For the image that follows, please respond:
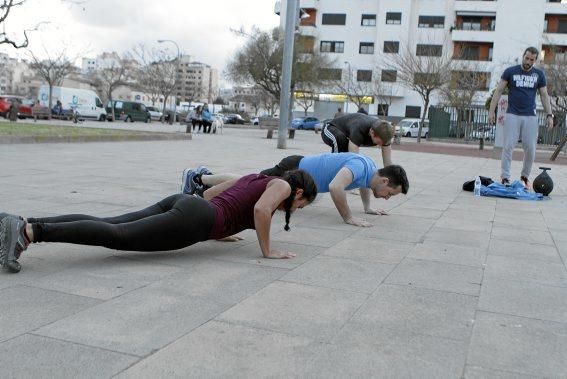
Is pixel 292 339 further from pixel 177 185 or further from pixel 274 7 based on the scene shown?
pixel 274 7

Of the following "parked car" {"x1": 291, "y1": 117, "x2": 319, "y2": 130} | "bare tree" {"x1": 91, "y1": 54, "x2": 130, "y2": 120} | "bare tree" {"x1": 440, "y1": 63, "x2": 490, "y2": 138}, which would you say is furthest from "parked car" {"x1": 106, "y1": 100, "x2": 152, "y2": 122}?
"bare tree" {"x1": 440, "y1": 63, "x2": 490, "y2": 138}

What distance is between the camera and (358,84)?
60938 millimetres

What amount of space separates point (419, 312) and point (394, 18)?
6238cm

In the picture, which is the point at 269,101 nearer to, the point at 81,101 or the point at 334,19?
the point at 334,19

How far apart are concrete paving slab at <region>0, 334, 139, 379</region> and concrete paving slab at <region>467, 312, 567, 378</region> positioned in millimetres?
1604

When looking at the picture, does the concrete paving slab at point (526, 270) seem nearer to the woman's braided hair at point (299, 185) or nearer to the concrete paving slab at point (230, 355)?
the woman's braided hair at point (299, 185)

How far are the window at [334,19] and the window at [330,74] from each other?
6190 millimetres

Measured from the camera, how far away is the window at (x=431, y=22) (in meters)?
60.4

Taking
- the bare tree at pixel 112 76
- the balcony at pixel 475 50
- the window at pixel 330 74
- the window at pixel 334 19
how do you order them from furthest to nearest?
1. the bare tree at pixel 112 76
2. the window at pixel 334 19
3. the balcony at pixel 475 50
4. the window at pixel 330 74

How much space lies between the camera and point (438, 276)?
430 cm

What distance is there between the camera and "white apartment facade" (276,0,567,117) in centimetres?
5719

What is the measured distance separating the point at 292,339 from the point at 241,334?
0.25 meters

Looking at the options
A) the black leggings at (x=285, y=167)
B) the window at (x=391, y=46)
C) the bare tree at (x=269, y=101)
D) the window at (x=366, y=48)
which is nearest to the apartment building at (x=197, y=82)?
the bare tree at (x=269, y=101)

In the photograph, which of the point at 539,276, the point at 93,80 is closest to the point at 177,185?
the point at 539,276
